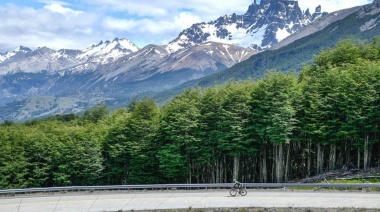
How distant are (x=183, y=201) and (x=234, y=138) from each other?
26.3 metres

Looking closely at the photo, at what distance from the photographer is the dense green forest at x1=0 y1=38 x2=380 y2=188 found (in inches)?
2341

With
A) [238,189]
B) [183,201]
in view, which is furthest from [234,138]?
[183,201]

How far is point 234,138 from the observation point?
62844 mm

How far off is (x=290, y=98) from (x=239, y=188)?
26.9 m

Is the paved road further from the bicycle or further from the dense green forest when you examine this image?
the dense green forest

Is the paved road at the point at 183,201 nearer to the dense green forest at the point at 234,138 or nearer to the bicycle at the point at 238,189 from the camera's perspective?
the bicycle at the point at 238,189

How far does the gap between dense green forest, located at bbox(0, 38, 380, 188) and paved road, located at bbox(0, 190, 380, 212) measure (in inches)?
808

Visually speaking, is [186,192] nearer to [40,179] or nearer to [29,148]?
[40,179]

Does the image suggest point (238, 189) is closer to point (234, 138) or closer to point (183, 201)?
point (183, 201)

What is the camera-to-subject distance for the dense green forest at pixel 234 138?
195 feet

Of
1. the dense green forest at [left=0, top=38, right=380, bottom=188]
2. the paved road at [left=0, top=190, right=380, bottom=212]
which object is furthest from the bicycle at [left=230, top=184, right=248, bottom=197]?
the dense green forest at [left=0, top=38, right=380, bottom=188]

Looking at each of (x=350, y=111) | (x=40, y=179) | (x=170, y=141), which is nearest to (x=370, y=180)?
(x=350, y=111)

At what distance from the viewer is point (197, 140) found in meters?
65.2

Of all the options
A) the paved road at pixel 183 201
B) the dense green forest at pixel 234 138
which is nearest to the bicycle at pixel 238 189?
the paved road at pixel 183 201
